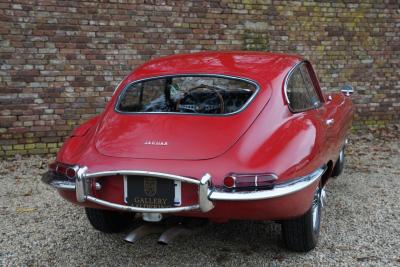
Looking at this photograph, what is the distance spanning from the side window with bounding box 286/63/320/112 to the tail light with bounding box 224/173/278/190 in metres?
0.83

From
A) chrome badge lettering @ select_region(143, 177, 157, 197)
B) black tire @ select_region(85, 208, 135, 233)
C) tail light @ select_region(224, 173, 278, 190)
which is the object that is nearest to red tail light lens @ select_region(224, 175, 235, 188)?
tail light @ select_region(224, 173, 278, 190)

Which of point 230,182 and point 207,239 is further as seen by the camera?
point 207,239

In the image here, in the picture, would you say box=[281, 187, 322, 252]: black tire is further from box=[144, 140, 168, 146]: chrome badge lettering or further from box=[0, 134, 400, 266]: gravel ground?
box=[144, 140, 168, 146]: chrome badge lettering

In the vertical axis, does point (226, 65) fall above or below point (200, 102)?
above

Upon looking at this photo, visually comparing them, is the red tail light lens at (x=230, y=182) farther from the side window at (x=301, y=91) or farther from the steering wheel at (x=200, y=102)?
the side window at (x=301, y=91)

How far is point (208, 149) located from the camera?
9.86ft

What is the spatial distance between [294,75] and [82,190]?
1962 mm

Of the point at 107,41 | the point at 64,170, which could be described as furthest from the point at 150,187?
the point at 107,41

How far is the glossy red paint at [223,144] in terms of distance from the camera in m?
2.87

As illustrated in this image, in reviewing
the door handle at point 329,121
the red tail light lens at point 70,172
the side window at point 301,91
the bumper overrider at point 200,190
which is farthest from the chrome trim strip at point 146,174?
the door handle at point 329,121

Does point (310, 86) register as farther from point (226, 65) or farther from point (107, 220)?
point (107, 220)

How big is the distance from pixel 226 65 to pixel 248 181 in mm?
1234

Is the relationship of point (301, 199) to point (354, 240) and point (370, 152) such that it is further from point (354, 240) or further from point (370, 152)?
point (370, 152)

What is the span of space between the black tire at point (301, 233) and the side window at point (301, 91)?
0.80 metres
